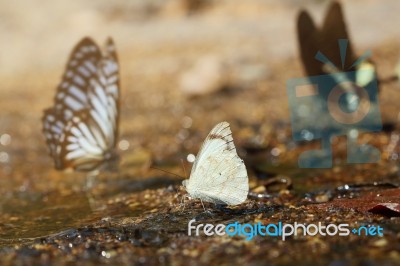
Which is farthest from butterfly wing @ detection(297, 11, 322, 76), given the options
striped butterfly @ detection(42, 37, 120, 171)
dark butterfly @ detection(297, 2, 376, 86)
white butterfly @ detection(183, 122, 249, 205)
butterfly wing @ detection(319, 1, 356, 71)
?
white butterfly @ detection(183, 122, 249, 205)

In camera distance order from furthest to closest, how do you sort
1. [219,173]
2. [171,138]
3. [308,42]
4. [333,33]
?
[171,138], [308,42], [333,33], [219,173]

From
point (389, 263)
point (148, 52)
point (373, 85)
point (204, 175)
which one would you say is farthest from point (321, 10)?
point (389, 263)

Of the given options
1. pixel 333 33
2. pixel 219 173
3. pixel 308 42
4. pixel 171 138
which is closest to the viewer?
pixel 219 173

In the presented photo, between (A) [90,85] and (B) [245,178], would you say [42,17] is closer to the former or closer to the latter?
(A) [90,85]

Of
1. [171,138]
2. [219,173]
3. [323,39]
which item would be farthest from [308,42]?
[219,173]

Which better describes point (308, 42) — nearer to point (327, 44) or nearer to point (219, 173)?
point (327, 44)

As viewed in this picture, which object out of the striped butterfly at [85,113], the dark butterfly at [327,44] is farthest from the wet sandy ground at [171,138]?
the dark butterfly at [327,44]

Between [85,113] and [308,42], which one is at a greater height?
[308,42]
